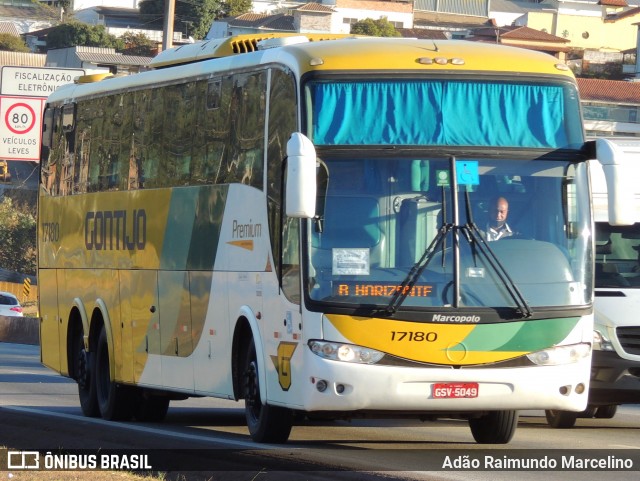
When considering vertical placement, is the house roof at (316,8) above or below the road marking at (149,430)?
above

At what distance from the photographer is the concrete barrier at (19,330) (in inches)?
1508

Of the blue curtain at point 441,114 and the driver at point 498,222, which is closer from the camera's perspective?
the driver at point 498,222

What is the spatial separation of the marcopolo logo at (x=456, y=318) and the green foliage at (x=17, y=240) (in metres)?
68.8

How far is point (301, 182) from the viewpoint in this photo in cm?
1154

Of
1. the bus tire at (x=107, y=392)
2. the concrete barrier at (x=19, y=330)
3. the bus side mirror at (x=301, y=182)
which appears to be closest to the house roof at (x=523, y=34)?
the concrete barrier at (x=19, y=330)

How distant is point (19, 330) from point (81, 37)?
99.9 m

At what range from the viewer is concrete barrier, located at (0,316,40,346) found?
38.3 meters

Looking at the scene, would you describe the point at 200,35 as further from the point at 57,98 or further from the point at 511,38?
the point at 57,98

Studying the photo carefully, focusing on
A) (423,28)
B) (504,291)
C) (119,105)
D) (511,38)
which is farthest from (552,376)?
(423,28)

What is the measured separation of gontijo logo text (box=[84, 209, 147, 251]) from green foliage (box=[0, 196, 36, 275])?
203 feet

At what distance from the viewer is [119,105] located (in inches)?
689

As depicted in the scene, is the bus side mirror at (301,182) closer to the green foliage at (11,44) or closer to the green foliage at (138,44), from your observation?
the green foliage at (138,44)

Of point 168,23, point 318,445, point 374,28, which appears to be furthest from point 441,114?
point 374,28

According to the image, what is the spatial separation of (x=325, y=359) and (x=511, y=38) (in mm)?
125756
